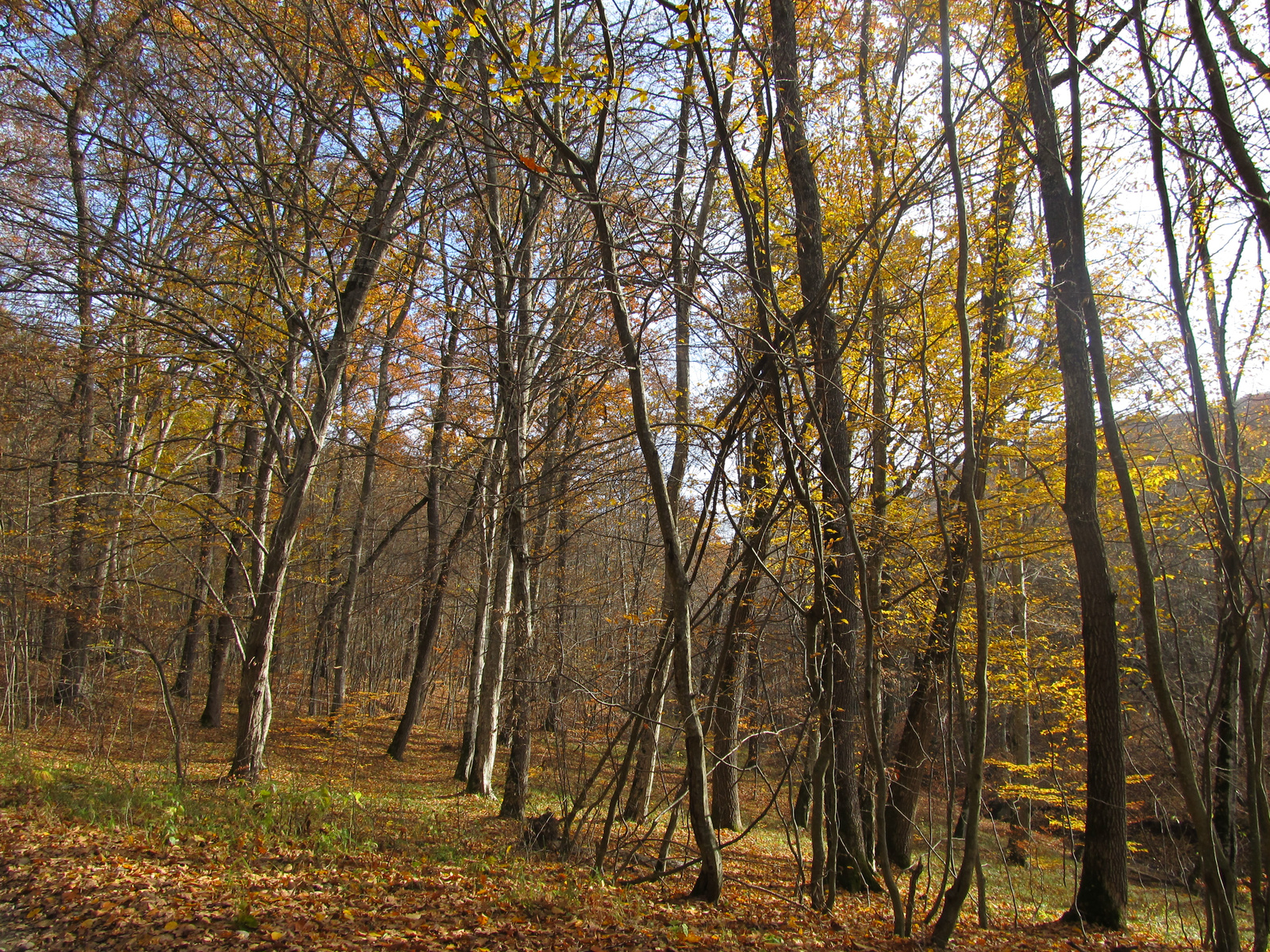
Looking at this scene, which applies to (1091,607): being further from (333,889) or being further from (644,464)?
(333,889)

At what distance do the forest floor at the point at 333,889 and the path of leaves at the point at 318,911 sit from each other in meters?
0.01

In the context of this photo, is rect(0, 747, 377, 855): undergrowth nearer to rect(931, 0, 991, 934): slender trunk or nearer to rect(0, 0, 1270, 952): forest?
rect(0, 0, 1270, 952): forest

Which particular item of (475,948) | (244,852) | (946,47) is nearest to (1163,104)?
(946,47)

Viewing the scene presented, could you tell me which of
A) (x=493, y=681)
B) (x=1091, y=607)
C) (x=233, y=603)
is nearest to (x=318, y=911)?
(x=493, y=681)

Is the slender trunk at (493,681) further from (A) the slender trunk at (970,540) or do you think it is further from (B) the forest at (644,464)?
(A) the slender trunk at (970,540)

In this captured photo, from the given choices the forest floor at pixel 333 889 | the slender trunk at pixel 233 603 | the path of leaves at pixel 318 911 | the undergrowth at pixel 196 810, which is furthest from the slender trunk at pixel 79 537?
the path of leaves at pixel 318 911

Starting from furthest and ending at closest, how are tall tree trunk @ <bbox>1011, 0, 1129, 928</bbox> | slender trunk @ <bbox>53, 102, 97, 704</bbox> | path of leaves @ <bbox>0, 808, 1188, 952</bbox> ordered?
slender trunk @ <bbox>53, 102, 97, 704</bbox> → tall tree trunk @ <bbox>1011, 0, 1129, 928</bbox> → path of leaves @ <bbox>0, 808, 1188, 952</bbox>

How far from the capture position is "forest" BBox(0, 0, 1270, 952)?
396cm

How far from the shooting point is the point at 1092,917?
626 cm

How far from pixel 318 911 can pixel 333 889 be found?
0.43 metres

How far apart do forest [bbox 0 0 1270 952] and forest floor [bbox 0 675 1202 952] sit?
2.0 inches

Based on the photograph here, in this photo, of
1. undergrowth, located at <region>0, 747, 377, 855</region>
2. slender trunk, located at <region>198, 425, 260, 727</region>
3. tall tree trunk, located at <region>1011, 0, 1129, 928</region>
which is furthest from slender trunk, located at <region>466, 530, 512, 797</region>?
tall tree trunk, located at <region>1011, 0, 1129, 928</region>

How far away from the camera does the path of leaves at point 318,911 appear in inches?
140

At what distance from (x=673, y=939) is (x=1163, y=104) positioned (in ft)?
19.2
